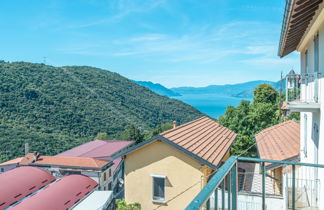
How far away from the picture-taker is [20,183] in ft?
52.5

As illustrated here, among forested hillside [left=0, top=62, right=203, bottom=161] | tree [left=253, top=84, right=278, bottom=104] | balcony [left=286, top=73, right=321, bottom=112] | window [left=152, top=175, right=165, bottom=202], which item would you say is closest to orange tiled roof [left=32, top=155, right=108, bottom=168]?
window [left=152, top=175, right=165, bottom=202]

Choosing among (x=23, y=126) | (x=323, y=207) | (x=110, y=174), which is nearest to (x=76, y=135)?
(x=23, y=126)

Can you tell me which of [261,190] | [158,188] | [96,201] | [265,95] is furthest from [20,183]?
[265,95]

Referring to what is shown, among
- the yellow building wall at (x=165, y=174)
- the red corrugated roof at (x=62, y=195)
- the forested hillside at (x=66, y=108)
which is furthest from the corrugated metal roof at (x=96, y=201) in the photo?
the forested hillside at (x=66, y=108)

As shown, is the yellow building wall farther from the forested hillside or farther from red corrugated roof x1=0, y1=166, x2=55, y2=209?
the forested hillside

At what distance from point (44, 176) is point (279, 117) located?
682 inches

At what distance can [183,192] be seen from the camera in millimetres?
7949

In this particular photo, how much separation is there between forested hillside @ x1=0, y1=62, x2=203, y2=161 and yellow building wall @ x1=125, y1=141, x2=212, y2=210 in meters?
33.3

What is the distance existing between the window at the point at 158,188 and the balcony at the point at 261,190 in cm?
252

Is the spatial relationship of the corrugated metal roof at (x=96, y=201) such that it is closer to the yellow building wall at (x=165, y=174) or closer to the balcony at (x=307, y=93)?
the yellow building wall at (x=165, y=174)

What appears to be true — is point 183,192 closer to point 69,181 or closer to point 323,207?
point 323,207

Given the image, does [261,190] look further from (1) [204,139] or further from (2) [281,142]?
(2) [281,142]

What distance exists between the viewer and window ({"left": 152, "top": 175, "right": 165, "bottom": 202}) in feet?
26.9

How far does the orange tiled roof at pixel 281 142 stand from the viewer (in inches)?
337
